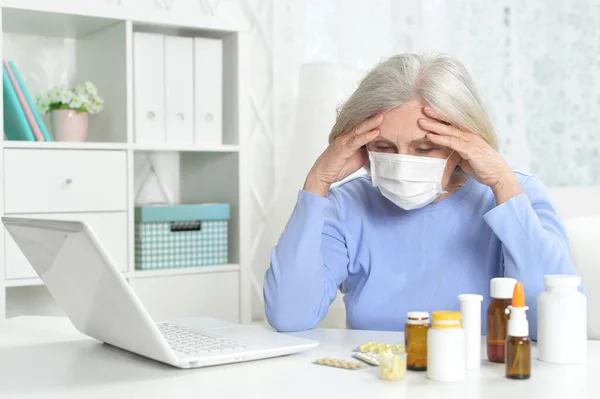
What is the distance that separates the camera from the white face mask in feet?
4.50

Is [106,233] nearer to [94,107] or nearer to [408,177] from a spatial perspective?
[94,107]

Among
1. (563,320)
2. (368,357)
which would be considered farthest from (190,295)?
(563,320)

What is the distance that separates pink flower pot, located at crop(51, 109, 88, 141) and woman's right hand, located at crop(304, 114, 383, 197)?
36.5 inches

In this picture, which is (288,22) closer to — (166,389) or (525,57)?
(525,57)

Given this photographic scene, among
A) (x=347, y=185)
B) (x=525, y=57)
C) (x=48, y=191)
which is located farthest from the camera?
(x=525, y=57)

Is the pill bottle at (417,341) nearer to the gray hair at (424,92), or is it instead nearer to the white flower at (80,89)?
the gray hair at (424,92)

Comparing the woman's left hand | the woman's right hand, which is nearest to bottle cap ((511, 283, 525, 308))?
the woman's left hand

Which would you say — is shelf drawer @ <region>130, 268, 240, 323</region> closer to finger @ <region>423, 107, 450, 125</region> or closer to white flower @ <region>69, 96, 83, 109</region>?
white flower @ <region>69, 96, 83, 109</region>

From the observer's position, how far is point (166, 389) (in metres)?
0.90

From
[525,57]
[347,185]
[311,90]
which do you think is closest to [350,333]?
[347,185]

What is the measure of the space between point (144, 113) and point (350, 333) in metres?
1.17

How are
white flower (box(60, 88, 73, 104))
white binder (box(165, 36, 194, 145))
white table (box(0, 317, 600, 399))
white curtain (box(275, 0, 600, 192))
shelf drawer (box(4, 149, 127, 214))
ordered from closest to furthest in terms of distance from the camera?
1. white table (box(0, 317, 600, 399))
2. shelf drawer (box(4, 149, 127, 214))
3. white flower (box(60, 88, 73, 104))
4. white binder (box(165, 36, 194, 145))
5. white curtain (box(275, 0, 600, 192))

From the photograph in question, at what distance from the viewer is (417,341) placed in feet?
3.15

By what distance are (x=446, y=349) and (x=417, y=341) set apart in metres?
0.06
